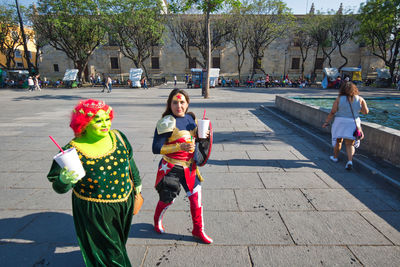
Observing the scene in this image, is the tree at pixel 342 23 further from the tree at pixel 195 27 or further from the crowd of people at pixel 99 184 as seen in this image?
the crowd of people at pixel 99 184

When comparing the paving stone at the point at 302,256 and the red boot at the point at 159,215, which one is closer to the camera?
the paving stone at the point at 302,256

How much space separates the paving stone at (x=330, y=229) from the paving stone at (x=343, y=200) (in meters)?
0.18

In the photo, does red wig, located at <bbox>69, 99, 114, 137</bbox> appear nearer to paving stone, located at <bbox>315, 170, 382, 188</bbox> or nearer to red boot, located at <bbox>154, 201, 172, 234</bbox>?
red boot, located at <bbox>154, 201, 172, 234</bbox>

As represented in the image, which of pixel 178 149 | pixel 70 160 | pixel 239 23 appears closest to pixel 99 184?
pixel 70 160

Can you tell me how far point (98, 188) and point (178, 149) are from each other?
765mm

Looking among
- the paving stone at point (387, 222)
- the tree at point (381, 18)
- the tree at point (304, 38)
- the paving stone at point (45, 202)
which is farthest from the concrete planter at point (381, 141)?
the tree at point (304, 38)

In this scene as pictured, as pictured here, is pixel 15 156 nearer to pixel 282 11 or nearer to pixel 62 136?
pixel 62 136

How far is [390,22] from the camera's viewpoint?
2270 centimetres

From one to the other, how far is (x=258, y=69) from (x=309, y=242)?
37392mm

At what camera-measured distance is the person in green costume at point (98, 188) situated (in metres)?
1.74

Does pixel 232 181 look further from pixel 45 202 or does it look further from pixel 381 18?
pixel 381 18

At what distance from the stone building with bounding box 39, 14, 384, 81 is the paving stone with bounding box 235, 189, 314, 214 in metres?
35.1

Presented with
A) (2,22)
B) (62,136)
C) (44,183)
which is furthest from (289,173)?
(2,22)

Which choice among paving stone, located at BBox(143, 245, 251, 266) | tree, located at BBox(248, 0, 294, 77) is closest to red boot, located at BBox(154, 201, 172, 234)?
paving stone, located at BBox(143, 245, 251, 266)
